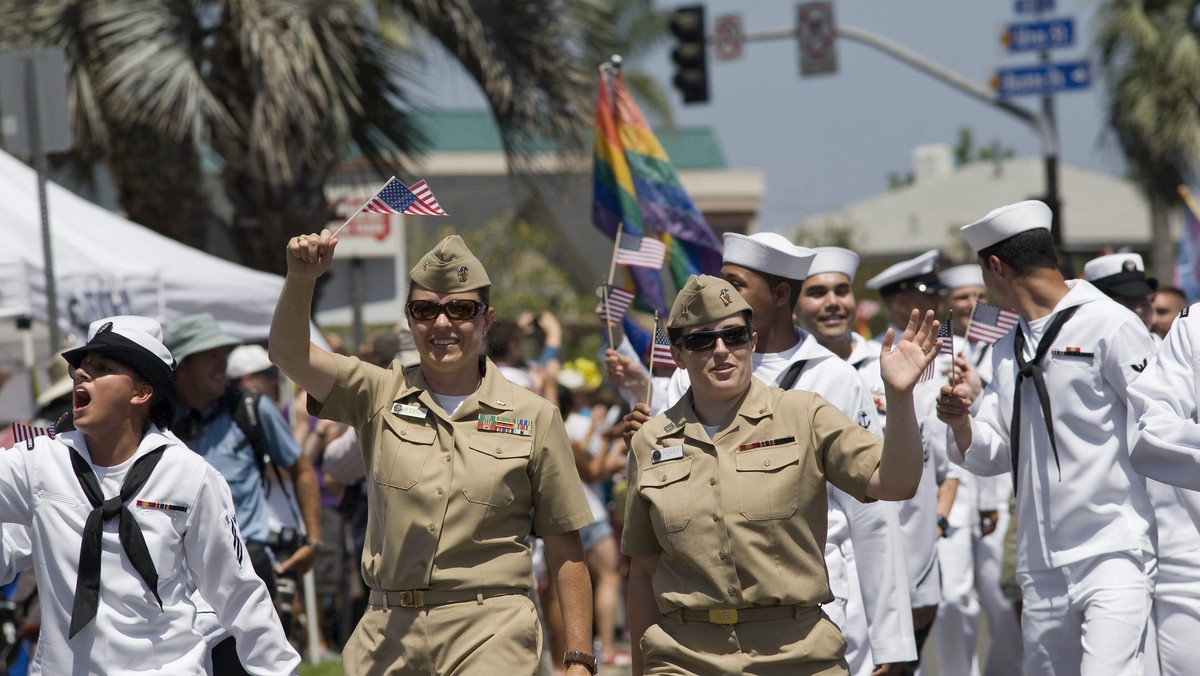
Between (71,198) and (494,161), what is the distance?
31763 millimetres

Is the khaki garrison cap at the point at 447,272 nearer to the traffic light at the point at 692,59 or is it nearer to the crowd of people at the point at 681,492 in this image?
the crowd of people at the point at 681,492

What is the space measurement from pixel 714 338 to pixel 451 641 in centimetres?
115

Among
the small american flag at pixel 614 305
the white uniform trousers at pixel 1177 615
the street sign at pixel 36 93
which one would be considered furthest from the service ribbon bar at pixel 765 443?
the street sign at pixel 36 93

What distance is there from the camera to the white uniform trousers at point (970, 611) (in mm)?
8180

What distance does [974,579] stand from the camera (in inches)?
338

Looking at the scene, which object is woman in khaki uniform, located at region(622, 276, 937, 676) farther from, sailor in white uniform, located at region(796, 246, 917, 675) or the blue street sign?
the blue street sign

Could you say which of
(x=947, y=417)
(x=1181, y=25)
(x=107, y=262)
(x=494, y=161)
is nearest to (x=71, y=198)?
(x=107, y=262)

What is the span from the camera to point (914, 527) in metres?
7.22

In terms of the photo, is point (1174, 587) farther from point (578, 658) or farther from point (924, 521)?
point (578, 658)

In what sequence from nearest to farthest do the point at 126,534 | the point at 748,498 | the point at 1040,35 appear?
the point at 126,534, the point at 748,498, the point at 1040,35

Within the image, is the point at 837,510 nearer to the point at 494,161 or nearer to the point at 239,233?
the point at 239,233

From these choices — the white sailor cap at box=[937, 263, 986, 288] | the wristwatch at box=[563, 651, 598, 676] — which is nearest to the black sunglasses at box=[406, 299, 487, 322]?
the wristwatch at box=[563, 651, 598, 676]

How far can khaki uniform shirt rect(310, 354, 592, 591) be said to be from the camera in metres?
4.74

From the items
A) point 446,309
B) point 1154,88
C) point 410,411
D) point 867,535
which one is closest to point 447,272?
point 446,309
